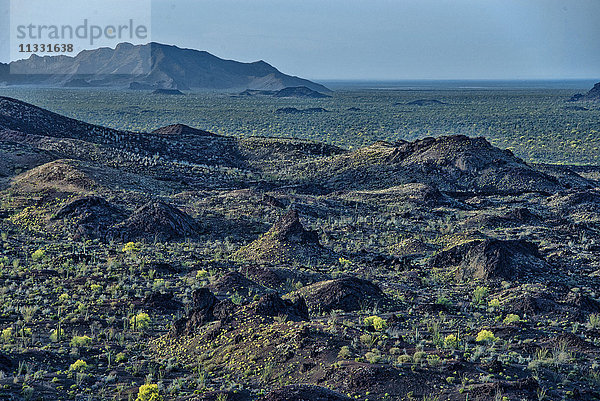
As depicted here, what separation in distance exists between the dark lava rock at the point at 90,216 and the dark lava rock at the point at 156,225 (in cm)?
66

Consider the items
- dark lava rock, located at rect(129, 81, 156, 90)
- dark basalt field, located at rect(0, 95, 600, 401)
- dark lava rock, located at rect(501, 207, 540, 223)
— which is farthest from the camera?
dark lava rock, located at rect(129, 81, 156, 90)

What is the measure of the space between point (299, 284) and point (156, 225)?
27.0 feet

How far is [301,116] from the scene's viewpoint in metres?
98.6

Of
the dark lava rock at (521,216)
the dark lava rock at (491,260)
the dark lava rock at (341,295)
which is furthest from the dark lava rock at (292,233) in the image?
the dark lava rock at (521,216)

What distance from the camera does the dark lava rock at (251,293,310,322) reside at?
14.2 meters

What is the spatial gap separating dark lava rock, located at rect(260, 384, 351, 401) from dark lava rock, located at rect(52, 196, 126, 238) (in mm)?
16476

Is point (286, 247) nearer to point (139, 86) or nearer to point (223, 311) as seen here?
point (223, 311)

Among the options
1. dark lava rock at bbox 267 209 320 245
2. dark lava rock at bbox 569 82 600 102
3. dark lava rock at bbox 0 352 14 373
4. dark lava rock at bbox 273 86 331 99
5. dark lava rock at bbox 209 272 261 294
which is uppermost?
dark lava rock at bbox 569 82 600 102

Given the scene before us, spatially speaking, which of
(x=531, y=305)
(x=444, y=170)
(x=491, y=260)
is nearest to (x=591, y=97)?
(x=444, y=170)

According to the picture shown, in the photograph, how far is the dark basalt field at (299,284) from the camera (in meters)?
11.8

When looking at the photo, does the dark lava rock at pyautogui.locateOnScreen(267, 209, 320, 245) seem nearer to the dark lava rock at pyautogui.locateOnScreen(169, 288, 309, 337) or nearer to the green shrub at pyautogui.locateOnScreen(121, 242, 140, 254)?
the green shrub at pyautogui.locateOnScreen(121, 242, 140, 254)

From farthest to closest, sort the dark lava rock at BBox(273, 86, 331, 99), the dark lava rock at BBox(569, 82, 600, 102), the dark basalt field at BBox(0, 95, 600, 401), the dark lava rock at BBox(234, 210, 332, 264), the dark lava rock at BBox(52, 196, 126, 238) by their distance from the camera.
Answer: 1. the dark lava rock at BBox(273, 86, 331, 99)
2. the dark lava rock at BBox(569, 82, 600, 102)
3. the dark lava rock at BBox(52, 196, 126, 238)
4. the dark lava rock at BBox(234, 210, 332, 264)
5. the dark basalt field at BBox(0, 95, 600, 401)

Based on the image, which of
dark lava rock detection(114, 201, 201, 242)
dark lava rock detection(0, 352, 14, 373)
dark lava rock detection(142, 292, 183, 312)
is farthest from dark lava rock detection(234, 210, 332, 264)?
dark lava rock detection(0, 352, 14, 373)

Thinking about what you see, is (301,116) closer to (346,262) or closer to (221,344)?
(346,262)
